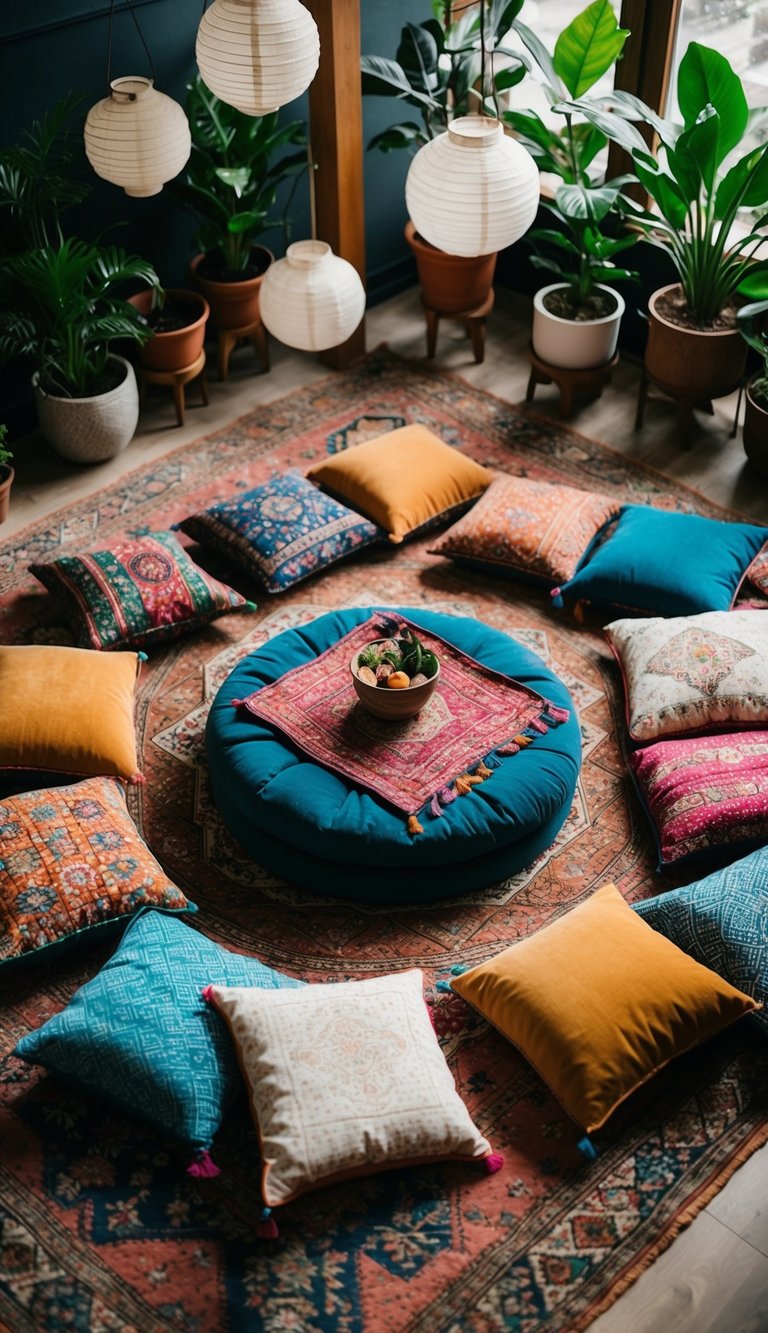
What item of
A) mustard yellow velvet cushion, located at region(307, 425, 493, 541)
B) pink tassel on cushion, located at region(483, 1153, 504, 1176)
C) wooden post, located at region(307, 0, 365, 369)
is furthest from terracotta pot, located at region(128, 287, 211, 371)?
pink tassel on cushion, located at region(483, 1153, 504, 1176)

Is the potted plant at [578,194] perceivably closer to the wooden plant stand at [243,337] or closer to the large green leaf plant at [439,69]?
the large green leaf plant at [439,69]

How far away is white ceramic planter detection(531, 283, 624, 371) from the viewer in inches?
213

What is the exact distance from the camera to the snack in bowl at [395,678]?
3.75 metres

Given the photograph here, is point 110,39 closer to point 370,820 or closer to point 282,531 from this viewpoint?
point 282,531

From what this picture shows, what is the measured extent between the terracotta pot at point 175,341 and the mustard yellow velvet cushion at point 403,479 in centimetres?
78

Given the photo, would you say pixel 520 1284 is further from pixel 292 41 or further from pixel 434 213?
pixel 292 41

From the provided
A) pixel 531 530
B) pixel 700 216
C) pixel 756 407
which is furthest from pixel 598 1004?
pixel 700 216

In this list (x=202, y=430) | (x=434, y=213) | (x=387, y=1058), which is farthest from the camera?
(x=202, y=430)

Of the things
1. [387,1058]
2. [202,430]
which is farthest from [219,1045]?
[202,430]

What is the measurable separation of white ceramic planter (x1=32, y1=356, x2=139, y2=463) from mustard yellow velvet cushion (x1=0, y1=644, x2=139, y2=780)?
134cm

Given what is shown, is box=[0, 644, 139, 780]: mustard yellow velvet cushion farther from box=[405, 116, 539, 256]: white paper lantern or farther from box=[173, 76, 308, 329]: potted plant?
box=[173, 76, 308, 329]: potted plant

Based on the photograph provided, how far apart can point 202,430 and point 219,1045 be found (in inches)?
121

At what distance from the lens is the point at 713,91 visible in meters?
4.76

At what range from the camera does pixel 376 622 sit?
14.0 ft
